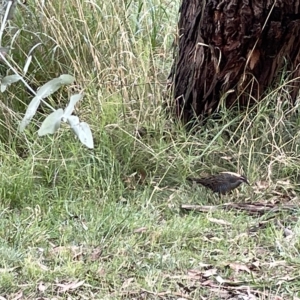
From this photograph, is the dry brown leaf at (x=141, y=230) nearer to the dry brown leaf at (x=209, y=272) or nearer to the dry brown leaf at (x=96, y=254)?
the dry brown leaf at (x=96, y=254)

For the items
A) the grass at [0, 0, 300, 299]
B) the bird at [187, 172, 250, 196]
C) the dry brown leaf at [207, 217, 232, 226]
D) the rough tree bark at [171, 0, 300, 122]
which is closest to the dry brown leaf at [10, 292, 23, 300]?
the grass at [0, 0, 300, 299]

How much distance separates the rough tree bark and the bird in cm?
54

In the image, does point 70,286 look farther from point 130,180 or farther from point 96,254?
point 130,180

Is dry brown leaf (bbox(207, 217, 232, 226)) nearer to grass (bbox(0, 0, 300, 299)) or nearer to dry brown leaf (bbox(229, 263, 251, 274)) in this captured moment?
grass (bbox(0, 0, 300, 299))

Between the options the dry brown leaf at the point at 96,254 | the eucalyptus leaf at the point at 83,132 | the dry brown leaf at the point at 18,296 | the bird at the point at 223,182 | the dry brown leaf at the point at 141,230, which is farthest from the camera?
the bird at the point at 223,182

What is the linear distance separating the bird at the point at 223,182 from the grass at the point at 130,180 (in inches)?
1.8

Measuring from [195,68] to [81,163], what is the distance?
0.87 meters

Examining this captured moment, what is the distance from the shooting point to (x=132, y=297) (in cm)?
239

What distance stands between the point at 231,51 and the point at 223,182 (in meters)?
0.77

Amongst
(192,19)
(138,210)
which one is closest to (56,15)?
(192,19)

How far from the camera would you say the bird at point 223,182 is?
10.2 feet

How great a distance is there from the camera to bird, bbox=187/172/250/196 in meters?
3.12

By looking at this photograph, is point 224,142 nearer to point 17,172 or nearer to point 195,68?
point 195,68

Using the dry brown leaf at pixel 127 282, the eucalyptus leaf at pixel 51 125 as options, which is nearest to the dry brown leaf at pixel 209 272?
the dry brown leaf at pixel 127 282
